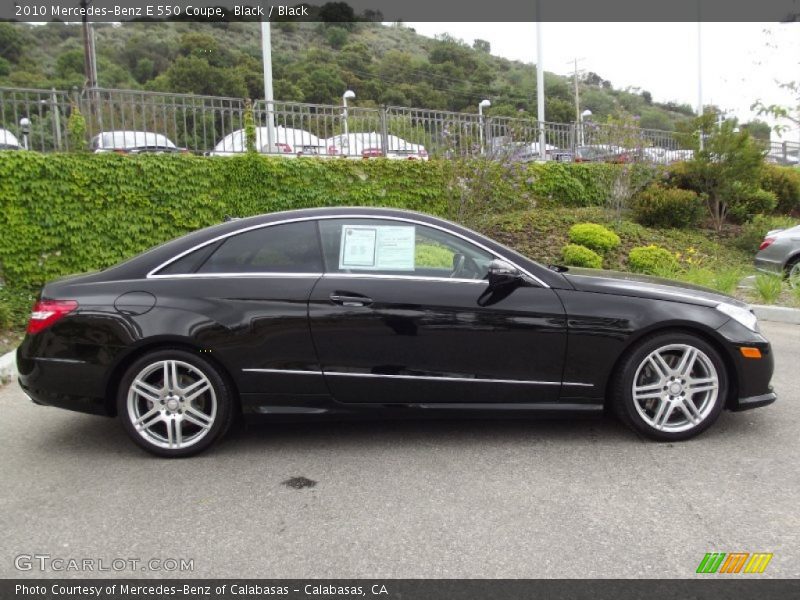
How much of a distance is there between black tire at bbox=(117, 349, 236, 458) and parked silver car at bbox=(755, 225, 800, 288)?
891 cm

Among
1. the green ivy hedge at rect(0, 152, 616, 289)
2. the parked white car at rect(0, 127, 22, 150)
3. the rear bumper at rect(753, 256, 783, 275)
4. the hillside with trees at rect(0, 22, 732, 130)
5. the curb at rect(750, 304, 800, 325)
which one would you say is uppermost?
the hillside with trees at rect(0, 22, 732, 130)

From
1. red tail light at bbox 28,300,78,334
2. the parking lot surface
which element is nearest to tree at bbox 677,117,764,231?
the parking lot surface

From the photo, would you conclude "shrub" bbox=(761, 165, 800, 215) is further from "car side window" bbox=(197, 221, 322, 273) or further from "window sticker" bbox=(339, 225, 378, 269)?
"car side window" bbox=(197, 221, 322, 273)

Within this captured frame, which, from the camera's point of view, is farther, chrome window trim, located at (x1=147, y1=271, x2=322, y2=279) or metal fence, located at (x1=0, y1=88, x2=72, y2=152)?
metal fence, located at (x1=0, y1=88, x2=72, y2=152)

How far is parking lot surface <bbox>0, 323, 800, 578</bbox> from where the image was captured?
10.2 feet

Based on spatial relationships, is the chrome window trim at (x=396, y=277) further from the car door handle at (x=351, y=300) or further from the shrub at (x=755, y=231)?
the shrub at (x=755, y=231)

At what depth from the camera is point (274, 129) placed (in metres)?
12.0

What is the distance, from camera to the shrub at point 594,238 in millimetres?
12125

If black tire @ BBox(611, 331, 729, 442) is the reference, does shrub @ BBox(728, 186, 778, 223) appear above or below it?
above

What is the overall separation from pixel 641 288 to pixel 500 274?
0.96m

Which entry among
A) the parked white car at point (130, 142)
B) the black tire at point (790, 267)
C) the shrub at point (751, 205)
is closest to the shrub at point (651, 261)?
the black tire at point (790, 267)
